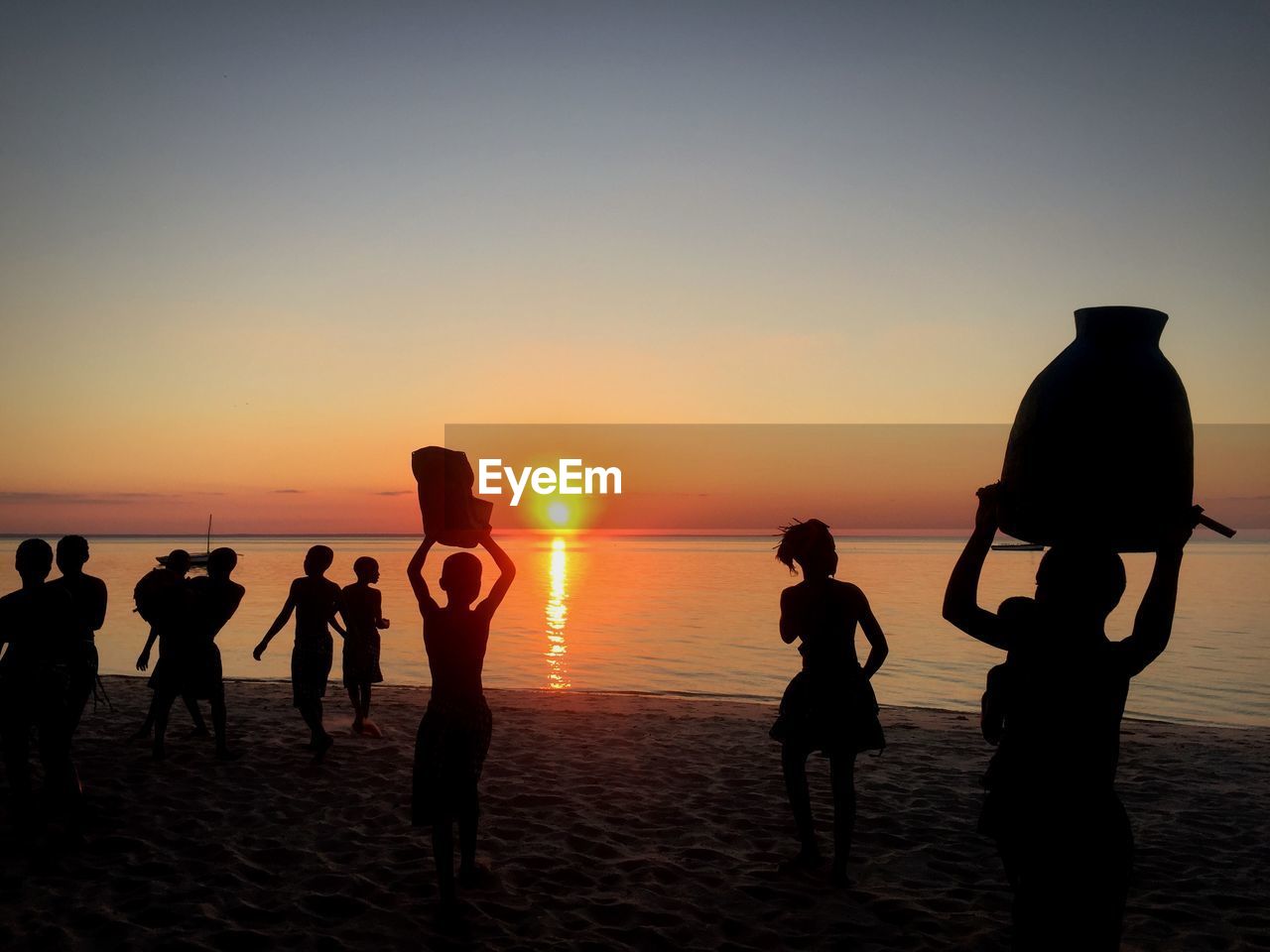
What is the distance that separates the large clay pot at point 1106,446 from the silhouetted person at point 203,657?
25.3 ft

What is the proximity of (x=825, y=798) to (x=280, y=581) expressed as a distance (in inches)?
1892

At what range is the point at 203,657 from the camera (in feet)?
28.6

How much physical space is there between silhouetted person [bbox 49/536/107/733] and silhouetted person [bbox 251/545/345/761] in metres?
2.16

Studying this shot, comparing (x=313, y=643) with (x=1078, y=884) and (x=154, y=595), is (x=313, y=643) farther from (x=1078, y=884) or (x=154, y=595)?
(x=1078, y=884)

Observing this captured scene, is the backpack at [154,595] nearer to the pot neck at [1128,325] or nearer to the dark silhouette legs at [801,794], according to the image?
the dark silhouette legs at [801,794]

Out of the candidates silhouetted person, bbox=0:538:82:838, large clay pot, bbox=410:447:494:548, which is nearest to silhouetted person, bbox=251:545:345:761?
silhouetted person, bbox=0:538:82:838

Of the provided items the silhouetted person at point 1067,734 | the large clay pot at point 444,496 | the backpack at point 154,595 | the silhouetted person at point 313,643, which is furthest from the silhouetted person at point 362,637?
the silhouetted person at point 1067,734

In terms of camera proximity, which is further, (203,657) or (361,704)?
(361,704)

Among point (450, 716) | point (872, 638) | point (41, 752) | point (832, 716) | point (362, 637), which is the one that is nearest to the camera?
point (450, 716)

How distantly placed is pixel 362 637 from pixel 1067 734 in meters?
8.11

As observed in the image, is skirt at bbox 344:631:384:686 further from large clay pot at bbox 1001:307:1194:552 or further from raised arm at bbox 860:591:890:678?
large clay pot at bbox 1001:307:1194:552

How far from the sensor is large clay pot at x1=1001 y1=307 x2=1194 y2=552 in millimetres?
2797

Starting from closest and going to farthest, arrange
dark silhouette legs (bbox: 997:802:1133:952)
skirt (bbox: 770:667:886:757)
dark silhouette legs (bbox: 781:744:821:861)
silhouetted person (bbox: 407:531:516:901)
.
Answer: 1. dark silhouette legs (bbox: 997:802:1133:952)
2. silhouetted person (bbox: 407:531:516:901)
3. skirt (bbox: 770:667:886:757)
4. dark silhouette legs (bbox: 781:744:821:861)

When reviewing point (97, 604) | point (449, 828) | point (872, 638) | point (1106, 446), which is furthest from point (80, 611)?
point (1106, 446)
